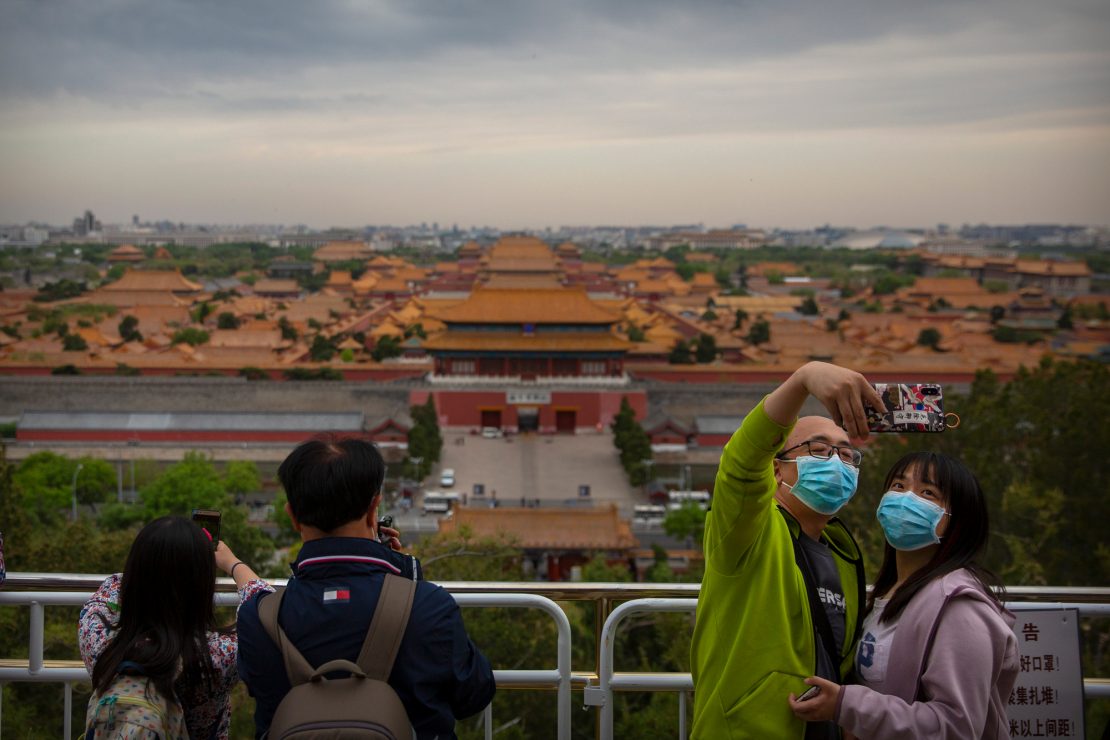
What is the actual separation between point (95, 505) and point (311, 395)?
5.03 metres

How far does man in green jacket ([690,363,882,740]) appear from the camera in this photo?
4.82 feet

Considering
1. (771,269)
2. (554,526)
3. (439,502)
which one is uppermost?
(771,269)

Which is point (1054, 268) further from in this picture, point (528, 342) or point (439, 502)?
point (439, 502)

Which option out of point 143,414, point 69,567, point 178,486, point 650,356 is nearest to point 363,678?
point 69,567

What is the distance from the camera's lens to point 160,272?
35.4 m

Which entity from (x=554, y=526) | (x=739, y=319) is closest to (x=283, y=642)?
(x=554, y=526)

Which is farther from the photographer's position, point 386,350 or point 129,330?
point 129,330

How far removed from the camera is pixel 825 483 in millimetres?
1657

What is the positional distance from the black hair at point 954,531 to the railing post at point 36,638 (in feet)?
5.24

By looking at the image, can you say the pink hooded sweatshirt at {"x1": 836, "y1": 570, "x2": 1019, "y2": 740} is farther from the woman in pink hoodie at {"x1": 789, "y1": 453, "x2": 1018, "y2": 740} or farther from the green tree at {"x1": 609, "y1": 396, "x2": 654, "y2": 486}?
the green tree at {"x1": 609, "y1": 396, "x2": 654, "y2": 486}

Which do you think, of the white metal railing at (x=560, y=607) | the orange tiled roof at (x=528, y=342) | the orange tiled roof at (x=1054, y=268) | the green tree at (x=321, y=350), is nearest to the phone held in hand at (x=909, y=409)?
the white metal railing at (x=560, y=607)

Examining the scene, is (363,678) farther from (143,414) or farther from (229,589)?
(143,414)

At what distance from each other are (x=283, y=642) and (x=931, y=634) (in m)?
0.99

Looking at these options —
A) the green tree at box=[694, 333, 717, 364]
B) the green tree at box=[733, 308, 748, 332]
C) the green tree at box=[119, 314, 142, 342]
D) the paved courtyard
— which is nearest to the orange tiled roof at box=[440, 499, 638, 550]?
the paved courtyard
